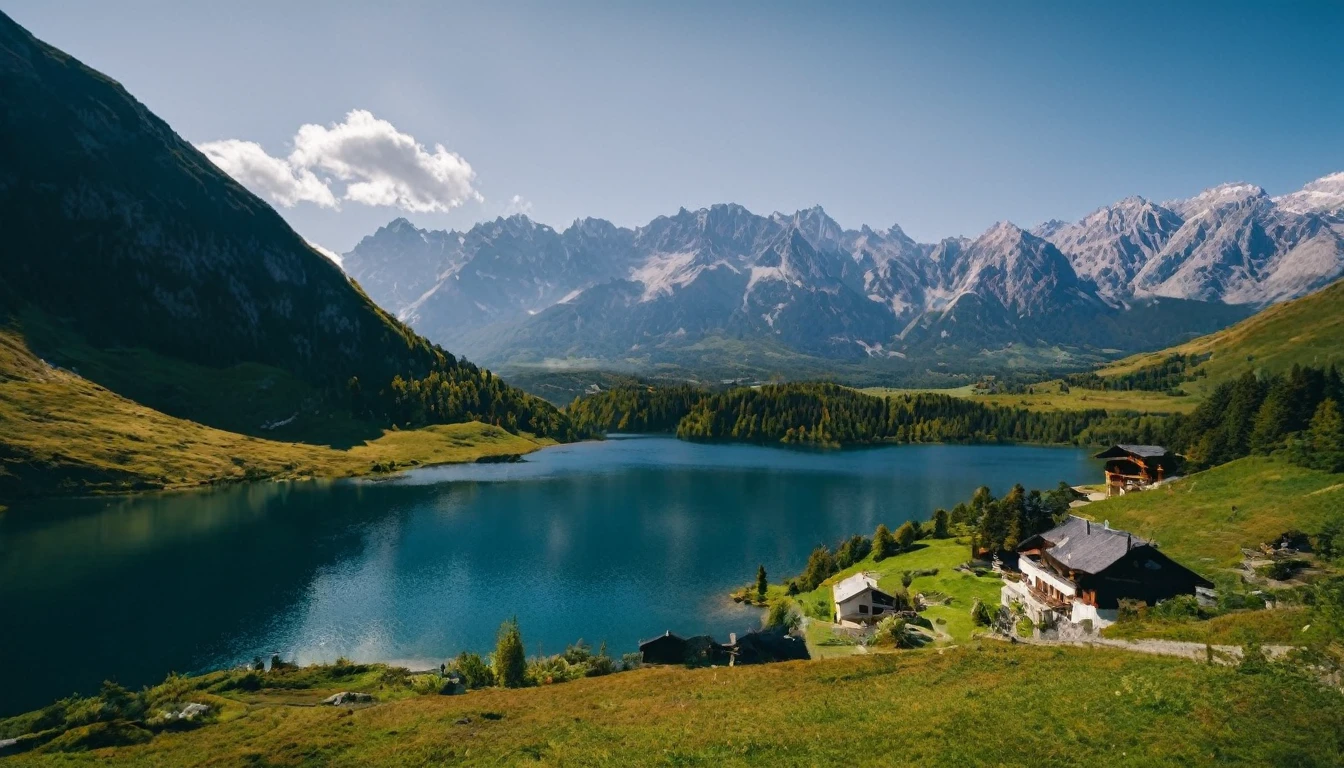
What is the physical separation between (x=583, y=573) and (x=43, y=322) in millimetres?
191601

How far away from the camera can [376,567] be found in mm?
99312

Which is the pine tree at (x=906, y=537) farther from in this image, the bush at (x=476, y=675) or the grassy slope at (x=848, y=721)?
the bush at (x=476, y=675)

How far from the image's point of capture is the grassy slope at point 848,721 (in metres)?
23.3

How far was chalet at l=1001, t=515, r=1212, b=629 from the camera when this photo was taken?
172ft

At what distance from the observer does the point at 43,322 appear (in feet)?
603

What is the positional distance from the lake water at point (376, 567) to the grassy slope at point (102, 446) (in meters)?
9.65

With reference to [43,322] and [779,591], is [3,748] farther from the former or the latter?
[43,322]

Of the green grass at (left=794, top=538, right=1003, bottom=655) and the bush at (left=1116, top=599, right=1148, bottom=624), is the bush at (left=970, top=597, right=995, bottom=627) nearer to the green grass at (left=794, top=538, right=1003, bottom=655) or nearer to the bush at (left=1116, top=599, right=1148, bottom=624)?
the green grass at (left=794, top=538, right=1003, bottom=655)

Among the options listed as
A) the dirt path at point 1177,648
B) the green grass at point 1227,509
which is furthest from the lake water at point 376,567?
the green grass at point 1227,509

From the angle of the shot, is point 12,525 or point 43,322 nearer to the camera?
point 12,525

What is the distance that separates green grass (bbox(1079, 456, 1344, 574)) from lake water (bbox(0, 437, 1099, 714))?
45.4 meters

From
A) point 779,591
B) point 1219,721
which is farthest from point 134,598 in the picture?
point 1219,721

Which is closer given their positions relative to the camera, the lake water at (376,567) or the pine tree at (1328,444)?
the pine tree at (1328,444)

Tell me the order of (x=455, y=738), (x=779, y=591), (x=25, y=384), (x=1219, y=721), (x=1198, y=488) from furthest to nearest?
(x=25, y=384)
(x=779, y=591)
(x=1198, y=488)
(x=455, y=738)
(x=1219, y=721)
